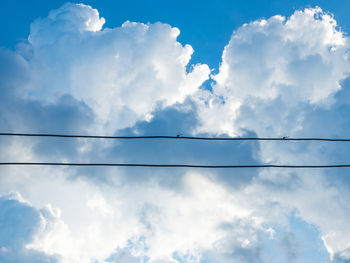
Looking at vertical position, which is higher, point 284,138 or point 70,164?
point 284,138

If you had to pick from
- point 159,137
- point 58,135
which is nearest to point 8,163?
point 58,135

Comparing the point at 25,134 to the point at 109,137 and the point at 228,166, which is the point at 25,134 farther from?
A: the point at 228,166

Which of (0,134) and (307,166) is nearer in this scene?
(0,134)

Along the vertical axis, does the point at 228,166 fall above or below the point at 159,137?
below

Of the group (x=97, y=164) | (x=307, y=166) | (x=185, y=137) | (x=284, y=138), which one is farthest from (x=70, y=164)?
(x=307, y=166)

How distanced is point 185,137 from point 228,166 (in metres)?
3.30

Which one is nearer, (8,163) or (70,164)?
(8,163)

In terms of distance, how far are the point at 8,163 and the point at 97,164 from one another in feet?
15.3

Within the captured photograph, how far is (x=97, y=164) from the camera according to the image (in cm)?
1531

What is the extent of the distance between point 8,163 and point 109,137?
5.51 m

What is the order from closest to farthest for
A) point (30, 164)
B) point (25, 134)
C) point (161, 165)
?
point (25, 134) → point (30, 164) → point (161, 165)

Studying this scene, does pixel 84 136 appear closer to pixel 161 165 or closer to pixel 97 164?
pixel 97 164

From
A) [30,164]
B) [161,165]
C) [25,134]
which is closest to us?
[25,134]

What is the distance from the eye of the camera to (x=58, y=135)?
14.6m
